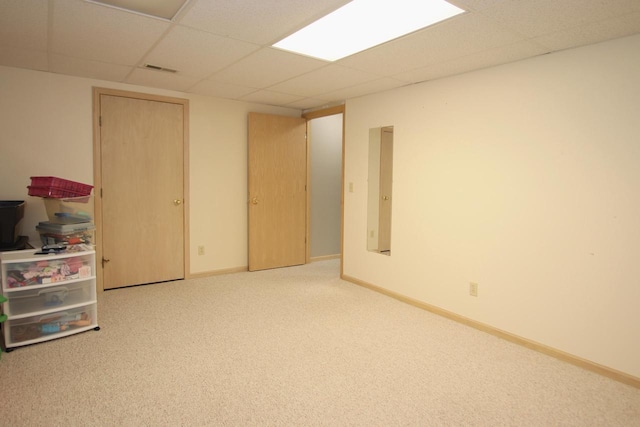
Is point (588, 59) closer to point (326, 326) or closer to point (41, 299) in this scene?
point (326, 326)

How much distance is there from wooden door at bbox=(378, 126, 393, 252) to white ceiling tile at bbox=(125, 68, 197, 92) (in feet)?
7.52

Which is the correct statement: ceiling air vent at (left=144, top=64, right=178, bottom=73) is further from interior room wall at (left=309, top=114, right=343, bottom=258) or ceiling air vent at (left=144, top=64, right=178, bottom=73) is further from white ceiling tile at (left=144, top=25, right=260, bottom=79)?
interior room wall at (left=309, top=114, right=343, bottom=258)

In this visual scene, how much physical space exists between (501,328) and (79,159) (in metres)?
4.16

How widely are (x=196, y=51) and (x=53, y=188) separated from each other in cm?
160

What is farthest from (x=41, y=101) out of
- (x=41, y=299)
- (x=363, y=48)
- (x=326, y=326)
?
(x=326, y=326)

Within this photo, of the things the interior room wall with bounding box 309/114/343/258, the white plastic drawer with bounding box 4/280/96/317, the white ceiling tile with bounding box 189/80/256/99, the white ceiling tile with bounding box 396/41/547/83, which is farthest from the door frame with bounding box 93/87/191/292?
the white ceiling tile with bounding box 396/41/547/83

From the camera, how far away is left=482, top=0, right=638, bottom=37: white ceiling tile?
6.20 ft

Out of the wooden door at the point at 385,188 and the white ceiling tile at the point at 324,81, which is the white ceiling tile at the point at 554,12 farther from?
the wooden door at the point at 385,188

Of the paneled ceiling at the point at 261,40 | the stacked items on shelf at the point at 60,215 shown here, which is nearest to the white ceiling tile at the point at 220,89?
the paneled ceiling at the point at 261,40

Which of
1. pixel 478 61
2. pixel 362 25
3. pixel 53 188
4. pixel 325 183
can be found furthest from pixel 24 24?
pixel 325 183

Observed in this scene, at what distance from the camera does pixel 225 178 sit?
4664mm

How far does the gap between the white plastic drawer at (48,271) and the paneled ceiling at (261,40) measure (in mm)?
1583

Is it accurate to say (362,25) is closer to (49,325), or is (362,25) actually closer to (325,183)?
(49,325)

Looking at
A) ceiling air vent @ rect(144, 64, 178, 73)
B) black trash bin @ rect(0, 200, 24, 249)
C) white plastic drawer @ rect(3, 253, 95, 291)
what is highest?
ceiling air vent @ rect(144, 64, 178, 73)
